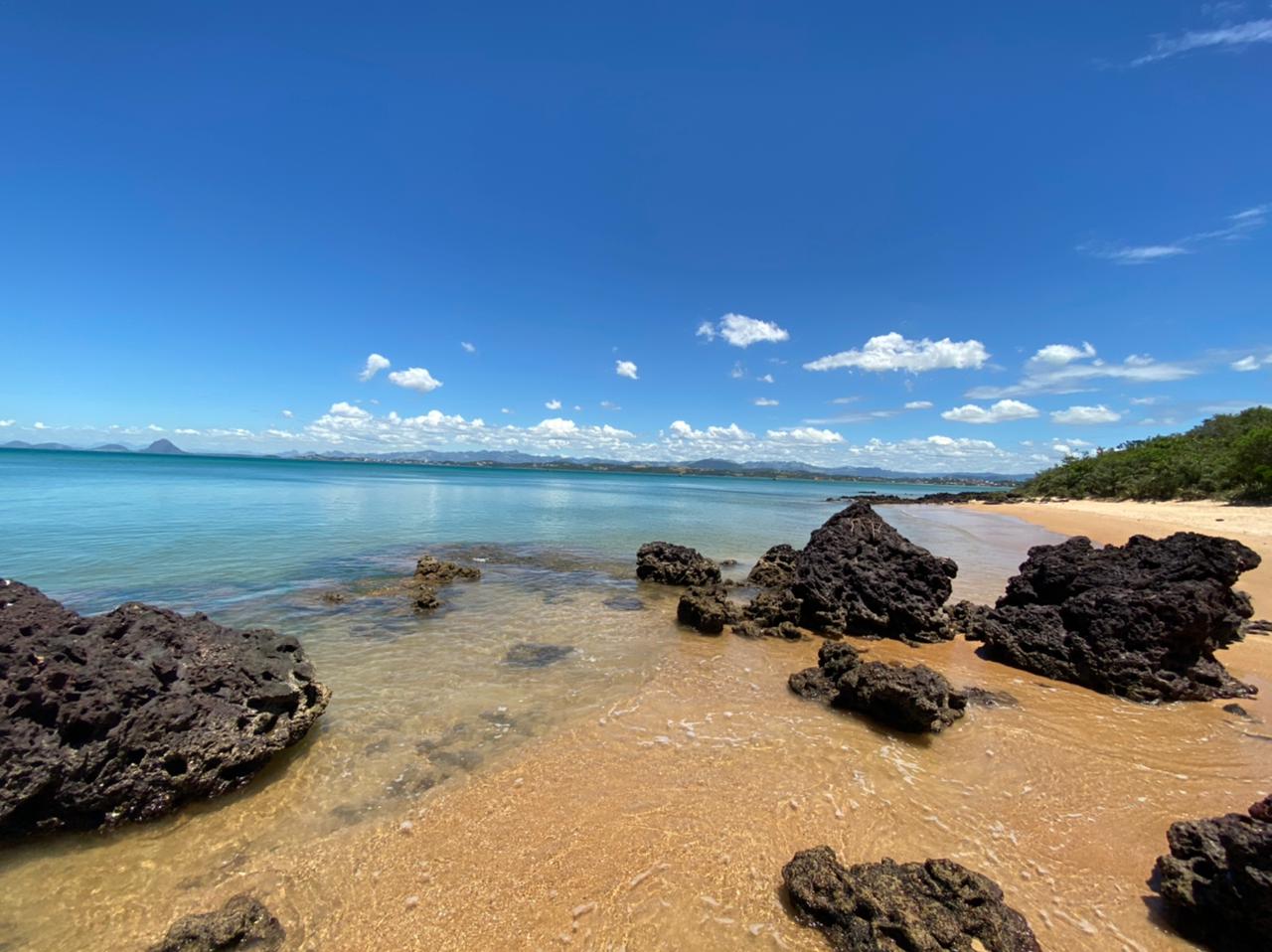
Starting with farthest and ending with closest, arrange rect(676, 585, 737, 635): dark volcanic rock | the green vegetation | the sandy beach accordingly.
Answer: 1. the green vegetation
2. the sandy beach
3. rect(676, 585, 737, 635): dark volcanic rock

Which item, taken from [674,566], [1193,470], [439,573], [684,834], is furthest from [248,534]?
[1193,470]

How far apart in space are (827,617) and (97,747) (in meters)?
11.6

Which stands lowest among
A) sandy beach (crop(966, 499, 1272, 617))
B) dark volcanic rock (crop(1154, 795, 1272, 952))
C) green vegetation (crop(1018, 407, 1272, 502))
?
dark volcanic rock (crop(1154, 795, 1272, 952))

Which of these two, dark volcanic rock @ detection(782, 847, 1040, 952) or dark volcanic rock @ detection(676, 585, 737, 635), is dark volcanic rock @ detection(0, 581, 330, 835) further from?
dark volcanic rock @ detection(676, 585, 737, 635)

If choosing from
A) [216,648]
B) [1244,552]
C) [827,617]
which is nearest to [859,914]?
[216,648]

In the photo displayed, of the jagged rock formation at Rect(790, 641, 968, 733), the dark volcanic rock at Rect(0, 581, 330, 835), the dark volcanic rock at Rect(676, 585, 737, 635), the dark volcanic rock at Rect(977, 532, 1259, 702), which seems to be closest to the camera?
the dark volcanic rock at Rect(0, 581, 330, 835)

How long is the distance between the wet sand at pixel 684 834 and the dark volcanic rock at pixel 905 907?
206 mm

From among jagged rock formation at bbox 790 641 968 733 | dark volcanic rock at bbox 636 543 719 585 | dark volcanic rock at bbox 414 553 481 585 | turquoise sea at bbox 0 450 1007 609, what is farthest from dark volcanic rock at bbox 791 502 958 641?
dark volcanic rock at bbox 414 553 481 585

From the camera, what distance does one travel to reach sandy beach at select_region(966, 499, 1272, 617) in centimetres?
1686

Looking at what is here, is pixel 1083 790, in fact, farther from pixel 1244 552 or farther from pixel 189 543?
pixel 189 543

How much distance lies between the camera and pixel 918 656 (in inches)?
400

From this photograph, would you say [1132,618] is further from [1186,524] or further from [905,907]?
[1186,524]

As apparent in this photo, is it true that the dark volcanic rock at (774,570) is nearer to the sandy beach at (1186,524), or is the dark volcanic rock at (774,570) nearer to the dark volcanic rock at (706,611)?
the dark volcanic rock at (706,611)

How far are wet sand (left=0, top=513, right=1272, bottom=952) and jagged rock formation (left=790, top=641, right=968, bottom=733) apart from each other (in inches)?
9.5
